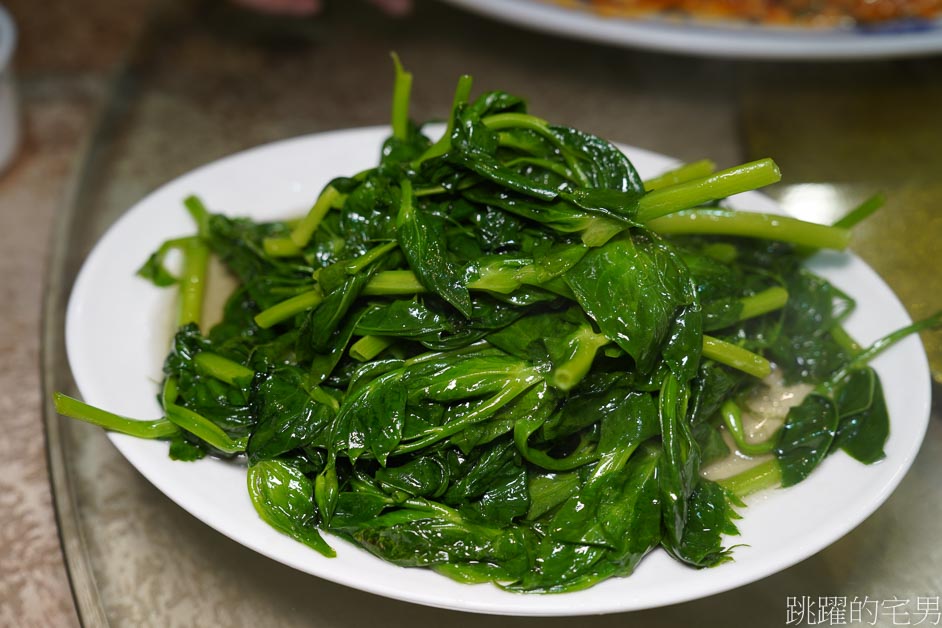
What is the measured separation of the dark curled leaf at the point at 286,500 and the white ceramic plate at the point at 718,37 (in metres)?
1.66

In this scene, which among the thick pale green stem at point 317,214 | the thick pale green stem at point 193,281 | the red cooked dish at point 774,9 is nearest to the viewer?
the thick pale green stem at point 317,214

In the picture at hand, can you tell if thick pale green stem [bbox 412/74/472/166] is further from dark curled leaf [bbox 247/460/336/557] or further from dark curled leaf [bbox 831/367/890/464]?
dark curled leaf [bbox 831/367/890/464]

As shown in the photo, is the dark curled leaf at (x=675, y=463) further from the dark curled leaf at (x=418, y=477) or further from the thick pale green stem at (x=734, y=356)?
the dark curled leaf at (x=418, y=477)

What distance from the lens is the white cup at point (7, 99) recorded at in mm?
2545

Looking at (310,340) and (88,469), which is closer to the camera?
(310,340)

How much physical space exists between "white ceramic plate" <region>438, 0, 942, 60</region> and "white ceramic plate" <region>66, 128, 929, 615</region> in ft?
1.62

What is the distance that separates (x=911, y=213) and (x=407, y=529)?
5.05 feet

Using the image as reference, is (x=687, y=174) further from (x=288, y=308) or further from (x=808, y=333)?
(x=288, y=308)

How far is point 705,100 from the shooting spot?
9.42 feet

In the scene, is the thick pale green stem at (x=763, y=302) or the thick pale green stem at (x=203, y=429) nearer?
the thick pale green stem at (x=203, y=429)

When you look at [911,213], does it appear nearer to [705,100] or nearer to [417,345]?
[705,100]

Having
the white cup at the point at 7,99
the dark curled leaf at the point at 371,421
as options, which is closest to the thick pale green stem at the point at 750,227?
the dark curled leaf at the point at 371,421

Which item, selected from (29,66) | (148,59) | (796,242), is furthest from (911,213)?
(29,66)

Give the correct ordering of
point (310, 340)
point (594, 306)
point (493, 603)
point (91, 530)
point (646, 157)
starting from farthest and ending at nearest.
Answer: point (646, 157)
point (91, 530)
point (310, 340)
point (594, 306)
point (493, 603)
